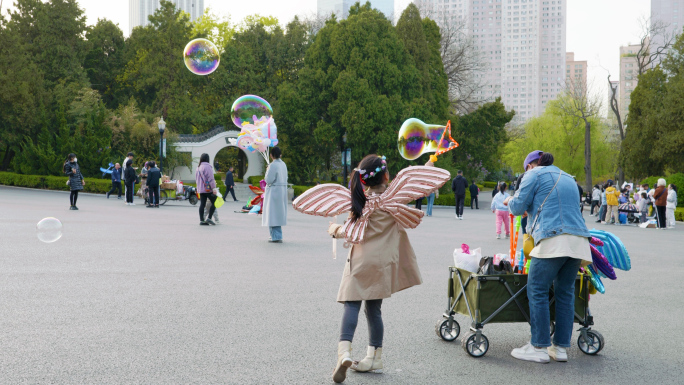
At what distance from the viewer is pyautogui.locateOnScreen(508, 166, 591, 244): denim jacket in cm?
517

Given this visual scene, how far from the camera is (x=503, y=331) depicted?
20.5 feet

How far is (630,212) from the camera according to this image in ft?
84.5

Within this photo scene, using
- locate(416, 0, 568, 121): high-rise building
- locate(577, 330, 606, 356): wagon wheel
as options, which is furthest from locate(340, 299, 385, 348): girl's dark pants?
locate(416, 0, 568, 121): high-rise building

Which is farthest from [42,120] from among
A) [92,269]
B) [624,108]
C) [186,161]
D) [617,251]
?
[624,108]

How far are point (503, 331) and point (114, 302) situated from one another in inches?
158

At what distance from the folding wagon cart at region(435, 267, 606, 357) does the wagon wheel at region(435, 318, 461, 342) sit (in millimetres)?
210

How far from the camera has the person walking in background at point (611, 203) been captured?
80.2 ft

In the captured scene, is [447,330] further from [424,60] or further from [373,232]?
[424,60]

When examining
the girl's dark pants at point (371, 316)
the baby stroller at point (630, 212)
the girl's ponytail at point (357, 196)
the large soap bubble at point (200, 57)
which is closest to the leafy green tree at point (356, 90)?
the baby stroller at point (630, 212)

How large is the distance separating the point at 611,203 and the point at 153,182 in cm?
1665

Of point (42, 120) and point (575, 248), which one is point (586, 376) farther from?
point (42, 120)

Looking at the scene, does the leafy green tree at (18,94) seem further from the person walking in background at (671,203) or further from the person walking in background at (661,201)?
the person walking in background at (671,203)

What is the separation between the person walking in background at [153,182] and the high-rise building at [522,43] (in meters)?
136

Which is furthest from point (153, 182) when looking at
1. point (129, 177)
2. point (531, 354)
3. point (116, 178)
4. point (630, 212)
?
point (531, 354)
